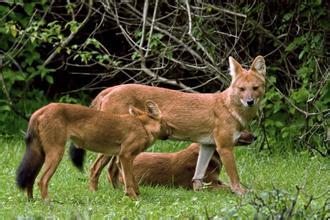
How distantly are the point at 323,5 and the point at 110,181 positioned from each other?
406 centimetres

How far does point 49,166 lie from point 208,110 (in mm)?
2186

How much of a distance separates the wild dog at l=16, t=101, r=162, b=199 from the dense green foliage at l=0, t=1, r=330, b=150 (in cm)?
300

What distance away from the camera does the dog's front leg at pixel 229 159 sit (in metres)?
9.86

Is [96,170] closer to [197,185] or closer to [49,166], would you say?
[197,185]

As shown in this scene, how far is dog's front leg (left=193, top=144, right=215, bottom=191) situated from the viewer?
10102 mm

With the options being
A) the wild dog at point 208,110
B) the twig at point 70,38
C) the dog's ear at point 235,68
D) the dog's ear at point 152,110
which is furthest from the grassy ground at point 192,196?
the twig at point 70,38

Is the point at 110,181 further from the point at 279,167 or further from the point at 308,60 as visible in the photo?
the point at 308,60

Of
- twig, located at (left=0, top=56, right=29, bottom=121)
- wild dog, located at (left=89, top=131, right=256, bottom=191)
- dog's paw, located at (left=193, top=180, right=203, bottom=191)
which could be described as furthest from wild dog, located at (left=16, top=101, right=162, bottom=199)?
twig, located at (left=0, top=56, right=29, bottom=121)

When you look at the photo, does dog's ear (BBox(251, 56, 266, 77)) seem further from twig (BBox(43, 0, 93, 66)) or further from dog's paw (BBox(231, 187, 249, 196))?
twig (BBox(43, 0, 93, 66))

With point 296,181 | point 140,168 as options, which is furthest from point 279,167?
point 140,168

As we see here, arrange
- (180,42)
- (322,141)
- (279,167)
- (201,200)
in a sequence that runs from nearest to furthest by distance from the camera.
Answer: (201,200) → (279,167) → (322,141) → (180,42)

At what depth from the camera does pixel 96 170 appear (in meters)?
9.70

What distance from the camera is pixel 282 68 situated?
43.0ft

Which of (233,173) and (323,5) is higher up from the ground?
(323,5)
